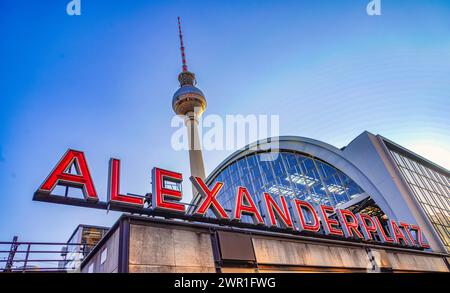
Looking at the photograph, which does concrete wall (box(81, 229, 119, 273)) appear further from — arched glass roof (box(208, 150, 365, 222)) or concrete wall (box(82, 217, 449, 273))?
arched glass roof (box(208, 150, 365, 222))

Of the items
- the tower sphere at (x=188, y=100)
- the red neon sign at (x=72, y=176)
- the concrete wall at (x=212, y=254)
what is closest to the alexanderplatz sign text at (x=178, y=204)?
the red neon sign at (x=72, y=176)

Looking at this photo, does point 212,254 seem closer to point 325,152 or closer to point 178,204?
point 178,204

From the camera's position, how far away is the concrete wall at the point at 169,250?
34.0 feet

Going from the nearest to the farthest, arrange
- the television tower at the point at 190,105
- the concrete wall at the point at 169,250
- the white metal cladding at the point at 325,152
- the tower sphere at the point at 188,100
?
1. the concrete wall at the point at 169,250
2. the white metal cladding at the point at 325,152
3. the television tower at the point at 190,105
4. the tower sphere at the point at 188,100

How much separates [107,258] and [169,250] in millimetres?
2588

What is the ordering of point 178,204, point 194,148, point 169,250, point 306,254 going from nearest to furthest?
point 169,250 → point 178,204 → point 306,254 → point 194,148

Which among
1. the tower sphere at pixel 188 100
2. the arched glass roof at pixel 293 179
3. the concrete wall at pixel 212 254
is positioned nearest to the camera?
the concrete wall at pixel 212 254

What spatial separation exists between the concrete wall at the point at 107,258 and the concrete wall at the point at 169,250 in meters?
0.81

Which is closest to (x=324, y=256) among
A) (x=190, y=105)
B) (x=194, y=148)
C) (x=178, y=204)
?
(x=178, y=204)

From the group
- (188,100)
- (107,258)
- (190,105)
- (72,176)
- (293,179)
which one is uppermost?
(188,100)

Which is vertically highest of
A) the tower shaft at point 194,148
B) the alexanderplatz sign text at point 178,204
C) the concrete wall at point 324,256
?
the tower shaft at point 194,148

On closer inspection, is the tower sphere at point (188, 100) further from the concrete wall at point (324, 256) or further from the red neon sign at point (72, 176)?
the red neon sign at point (72, 176)

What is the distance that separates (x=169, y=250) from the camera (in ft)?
36.7

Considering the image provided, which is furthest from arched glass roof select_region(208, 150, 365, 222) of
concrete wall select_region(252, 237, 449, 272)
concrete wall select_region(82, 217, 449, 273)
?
concrete wall select_region(82, 217, 449, 273)
